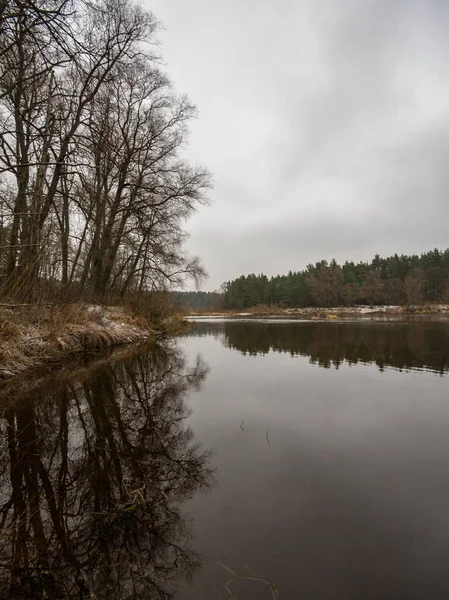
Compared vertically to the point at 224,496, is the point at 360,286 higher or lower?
higher

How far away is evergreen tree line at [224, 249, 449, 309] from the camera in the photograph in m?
70.4

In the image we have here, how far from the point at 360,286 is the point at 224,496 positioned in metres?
82.9

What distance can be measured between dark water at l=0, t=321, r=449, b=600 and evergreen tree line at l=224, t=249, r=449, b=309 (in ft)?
226

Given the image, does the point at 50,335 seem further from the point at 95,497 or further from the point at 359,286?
the point at 359,286

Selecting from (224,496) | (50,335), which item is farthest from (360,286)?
(224,496)

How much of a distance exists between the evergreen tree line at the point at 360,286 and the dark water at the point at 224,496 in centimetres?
6873

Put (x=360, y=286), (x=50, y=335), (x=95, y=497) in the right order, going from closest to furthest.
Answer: (x=95, y=497) → (x=50, y=335) → (x=360, y=286)

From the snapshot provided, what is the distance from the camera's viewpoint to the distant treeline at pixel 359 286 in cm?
7044

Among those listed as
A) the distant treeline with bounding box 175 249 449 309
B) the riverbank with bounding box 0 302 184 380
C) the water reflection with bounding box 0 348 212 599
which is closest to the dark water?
the water reflection with bounding box 0 348 212 599

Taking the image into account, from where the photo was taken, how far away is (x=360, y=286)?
78.7 meters

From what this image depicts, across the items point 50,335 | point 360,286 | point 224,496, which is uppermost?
point 360,286

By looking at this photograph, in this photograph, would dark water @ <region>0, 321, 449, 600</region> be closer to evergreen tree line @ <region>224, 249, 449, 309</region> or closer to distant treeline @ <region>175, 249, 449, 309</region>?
distant treeline @ <region>175, 249, 449, 309</region>

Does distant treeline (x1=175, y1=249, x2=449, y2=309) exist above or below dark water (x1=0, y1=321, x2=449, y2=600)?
above

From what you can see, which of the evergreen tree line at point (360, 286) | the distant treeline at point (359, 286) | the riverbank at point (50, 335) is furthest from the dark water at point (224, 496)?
the evergreen tree line at point (360, 286)
